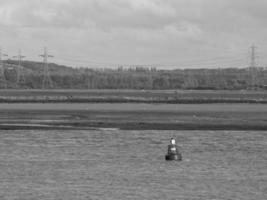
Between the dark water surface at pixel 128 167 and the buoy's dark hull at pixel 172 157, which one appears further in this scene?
the buoy's dark hull at pixel 172 157

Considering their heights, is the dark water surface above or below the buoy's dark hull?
below

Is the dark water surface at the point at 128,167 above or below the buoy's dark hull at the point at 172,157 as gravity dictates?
below

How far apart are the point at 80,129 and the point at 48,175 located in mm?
19106

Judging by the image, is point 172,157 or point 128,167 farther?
point 172,157

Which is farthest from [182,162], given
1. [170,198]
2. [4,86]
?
[4,86]

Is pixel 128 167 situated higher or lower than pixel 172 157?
lower

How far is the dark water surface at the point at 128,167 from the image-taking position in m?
17.7

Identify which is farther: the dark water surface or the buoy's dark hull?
the buoy's dark hull

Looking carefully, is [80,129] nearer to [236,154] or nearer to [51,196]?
[236,154]

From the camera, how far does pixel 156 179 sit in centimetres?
2003

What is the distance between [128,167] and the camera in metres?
22.8

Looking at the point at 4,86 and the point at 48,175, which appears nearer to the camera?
the point at 48,175

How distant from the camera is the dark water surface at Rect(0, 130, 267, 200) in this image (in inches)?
698

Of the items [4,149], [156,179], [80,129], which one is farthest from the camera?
[80,129]
